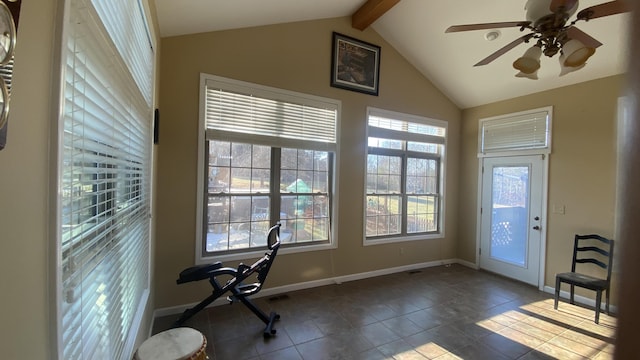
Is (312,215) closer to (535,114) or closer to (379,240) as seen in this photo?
(379,240)

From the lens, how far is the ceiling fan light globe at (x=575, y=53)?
1.93 meters

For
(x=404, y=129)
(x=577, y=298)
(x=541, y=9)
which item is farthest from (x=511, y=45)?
(x=577, y=298)

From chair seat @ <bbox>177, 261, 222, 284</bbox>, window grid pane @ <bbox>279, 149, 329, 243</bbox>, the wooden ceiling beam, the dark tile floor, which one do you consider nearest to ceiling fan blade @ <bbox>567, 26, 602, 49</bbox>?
the wooden ceiling beam

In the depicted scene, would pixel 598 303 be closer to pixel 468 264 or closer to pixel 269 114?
pixel 468 264

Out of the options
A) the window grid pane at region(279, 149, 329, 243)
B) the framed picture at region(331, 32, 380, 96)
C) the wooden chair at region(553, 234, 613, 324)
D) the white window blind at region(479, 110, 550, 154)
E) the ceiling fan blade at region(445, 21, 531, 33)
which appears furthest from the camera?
the white window blind at region(479, 110, 550, 154)

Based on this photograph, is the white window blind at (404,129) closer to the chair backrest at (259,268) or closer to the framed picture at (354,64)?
the framed picture at (354,64)

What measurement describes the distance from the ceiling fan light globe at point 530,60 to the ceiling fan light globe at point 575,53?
0.50ft

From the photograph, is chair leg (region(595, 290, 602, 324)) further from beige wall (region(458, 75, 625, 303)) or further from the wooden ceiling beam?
the wooden ceiling beam

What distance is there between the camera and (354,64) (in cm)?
398

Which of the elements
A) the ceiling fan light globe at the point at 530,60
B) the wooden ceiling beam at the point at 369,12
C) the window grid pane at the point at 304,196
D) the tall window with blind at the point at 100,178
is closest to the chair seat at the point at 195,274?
the tall window with blind at the point at 100,178

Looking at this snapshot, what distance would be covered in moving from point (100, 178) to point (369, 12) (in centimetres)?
355

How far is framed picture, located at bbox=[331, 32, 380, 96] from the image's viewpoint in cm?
382

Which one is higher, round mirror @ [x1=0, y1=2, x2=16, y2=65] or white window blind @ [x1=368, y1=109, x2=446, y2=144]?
white window blind @ [x1=368, y1=109, x2=446, y2=144]

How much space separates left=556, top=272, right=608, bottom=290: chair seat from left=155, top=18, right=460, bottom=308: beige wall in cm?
182
